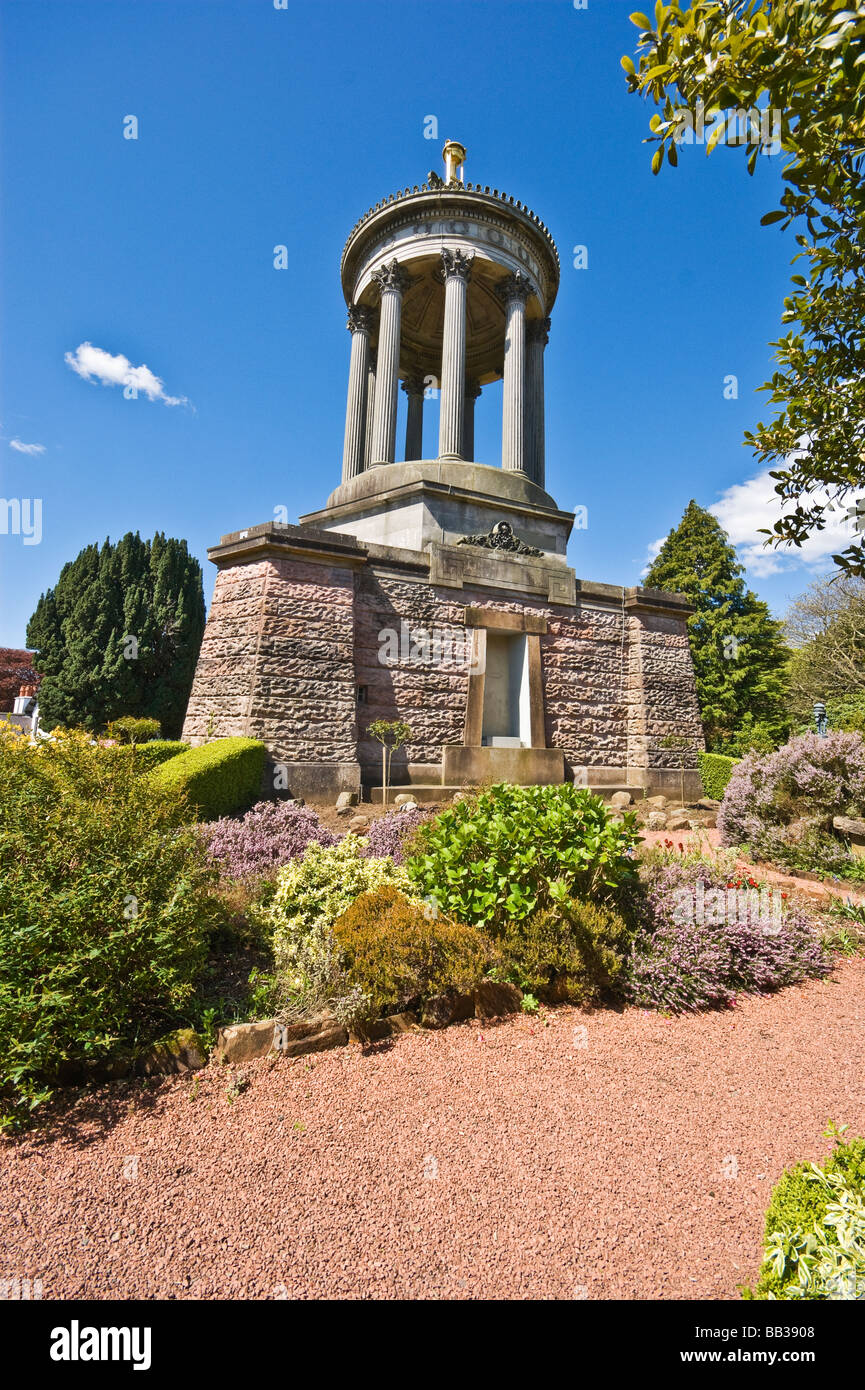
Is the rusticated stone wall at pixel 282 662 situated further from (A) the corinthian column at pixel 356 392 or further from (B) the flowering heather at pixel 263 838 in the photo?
(A) the corinthian column at pixel 356 392

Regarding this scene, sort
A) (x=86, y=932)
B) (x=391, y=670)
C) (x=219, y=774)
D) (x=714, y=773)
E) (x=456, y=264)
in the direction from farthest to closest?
(x=714, y=773) → (x=456, y=264) → (x=391, y=670) → (x=219, y=774) → (x=86, y=932)

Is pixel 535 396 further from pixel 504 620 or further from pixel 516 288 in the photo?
pixel 504 620

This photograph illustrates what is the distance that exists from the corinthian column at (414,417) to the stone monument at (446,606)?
1654 mm

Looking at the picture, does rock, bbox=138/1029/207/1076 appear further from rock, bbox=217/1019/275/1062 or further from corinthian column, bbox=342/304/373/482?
corinthian column, bbox=342/304/373/482

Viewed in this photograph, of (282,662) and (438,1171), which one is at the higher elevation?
(282,662)

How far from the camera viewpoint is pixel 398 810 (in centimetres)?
940

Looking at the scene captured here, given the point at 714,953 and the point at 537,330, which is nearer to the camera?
the point at 714,953

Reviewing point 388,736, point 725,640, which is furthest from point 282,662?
point 725,640

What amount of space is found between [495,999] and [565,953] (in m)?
0.60

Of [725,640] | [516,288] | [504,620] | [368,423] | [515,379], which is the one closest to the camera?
[504,620]

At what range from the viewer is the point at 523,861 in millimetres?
4445

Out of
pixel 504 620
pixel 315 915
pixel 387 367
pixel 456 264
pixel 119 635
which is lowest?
pixel 315 915

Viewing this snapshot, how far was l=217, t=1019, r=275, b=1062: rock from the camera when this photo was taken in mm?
3477

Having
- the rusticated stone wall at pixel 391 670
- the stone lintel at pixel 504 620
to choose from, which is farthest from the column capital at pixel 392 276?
the stone lintel at pixel 504 620
